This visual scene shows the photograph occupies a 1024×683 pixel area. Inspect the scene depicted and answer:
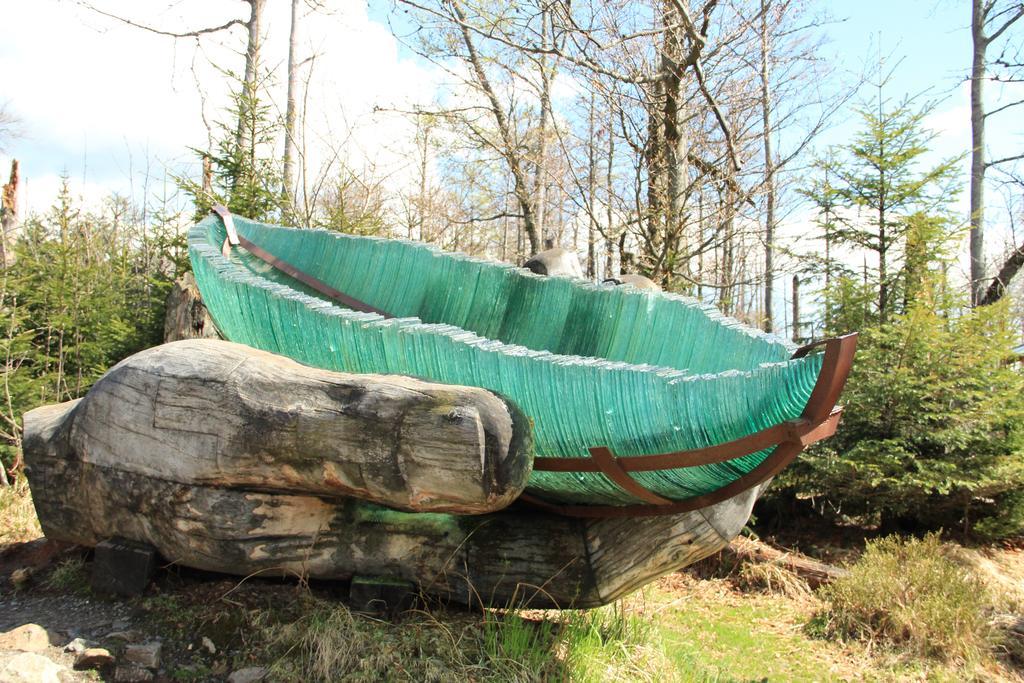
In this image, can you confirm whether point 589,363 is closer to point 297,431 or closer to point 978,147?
point 297,431

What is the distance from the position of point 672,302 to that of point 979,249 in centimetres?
711

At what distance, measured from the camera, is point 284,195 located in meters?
6.77

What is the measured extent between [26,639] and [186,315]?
2.66 m

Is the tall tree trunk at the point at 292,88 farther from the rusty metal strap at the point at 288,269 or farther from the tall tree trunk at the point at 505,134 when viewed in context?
the rusty metal strap at the point at 288,269

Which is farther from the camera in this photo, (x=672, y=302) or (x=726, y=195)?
(x=726, y=195)

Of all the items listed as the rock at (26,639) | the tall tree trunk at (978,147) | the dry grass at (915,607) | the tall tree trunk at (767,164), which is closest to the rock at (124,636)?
the rock at (26,639)

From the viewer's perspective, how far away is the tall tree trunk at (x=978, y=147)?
827 centimetres

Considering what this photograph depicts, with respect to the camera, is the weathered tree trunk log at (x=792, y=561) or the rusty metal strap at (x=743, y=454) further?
the weathered tree trunk log at (x=792, y=561)

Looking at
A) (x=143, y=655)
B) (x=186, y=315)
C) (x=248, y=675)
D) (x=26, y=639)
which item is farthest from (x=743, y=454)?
(x=186, y=315)

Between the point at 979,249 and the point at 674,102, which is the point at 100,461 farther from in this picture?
the point at 979,249

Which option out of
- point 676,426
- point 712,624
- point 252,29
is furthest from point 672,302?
point 252,29

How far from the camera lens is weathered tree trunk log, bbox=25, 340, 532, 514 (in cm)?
212

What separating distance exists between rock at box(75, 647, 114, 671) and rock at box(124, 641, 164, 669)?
6 cm

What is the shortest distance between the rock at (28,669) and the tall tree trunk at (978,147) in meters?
8.92
